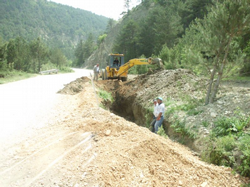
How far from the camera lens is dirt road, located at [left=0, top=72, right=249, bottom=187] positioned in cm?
415

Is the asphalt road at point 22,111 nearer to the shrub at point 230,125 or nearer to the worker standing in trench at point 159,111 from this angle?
the worker standing in trench at point 159,111

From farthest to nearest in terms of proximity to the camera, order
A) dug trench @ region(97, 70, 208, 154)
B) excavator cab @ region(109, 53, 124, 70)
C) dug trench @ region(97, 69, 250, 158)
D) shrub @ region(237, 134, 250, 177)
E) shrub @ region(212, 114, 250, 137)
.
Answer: excavator cab @ region(109, 53, 124, 70)
dug trench @ region(97, 70, 208, 154)
dug trench @ region(97, 69, 250, 158)
shrub @ region(212, 114, 250, 137)
shrub @ region(237, 134, 250, 177)

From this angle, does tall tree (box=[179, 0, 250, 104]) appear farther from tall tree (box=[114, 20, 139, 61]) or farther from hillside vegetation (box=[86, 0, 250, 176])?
tall tree (box=[114, 20, 139, 61])

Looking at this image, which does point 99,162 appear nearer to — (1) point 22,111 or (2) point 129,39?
(1) point 22,111

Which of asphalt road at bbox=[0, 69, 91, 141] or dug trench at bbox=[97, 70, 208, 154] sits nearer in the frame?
asphalt road at bbox=[0, 69, 91, 141]

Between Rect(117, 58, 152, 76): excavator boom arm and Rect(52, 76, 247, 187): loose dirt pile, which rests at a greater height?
Rect(117, 58, 152, 76): excavator boom arm

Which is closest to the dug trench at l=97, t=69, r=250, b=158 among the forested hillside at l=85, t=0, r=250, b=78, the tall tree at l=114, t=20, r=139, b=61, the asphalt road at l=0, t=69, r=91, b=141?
the forested hillside at l=85, t=0, r=250, b=78

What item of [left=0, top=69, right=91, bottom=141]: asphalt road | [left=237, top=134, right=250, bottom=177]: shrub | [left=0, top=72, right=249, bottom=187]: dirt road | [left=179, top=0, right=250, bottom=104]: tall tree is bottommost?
[left=0, top=69, right=91, bottom=141]: asphalt road

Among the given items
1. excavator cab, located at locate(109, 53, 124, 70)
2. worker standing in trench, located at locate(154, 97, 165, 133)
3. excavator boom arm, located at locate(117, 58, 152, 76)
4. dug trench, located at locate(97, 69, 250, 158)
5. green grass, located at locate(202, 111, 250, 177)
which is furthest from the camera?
excavator cab, located at locate(109, 53, 124, 70)

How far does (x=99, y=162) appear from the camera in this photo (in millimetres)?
4566

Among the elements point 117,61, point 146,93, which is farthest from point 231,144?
point 117,61

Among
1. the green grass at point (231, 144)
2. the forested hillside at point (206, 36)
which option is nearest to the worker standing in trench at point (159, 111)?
the green grass at point (231, 144)

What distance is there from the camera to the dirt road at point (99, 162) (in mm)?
4148

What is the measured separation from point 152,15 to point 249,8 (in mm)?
33605
